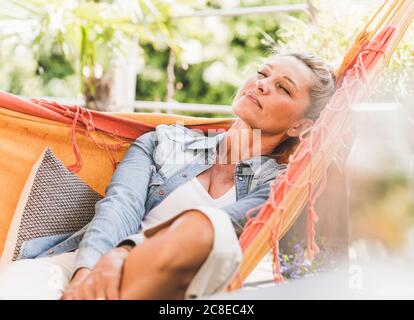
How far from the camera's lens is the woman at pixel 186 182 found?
1.13m

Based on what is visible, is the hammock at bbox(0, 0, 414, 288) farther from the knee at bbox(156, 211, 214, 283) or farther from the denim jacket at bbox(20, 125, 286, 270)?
the knee at bbox(156, 211, 214, 283)

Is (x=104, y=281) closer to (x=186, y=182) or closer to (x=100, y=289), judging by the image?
(x=100, y=289)

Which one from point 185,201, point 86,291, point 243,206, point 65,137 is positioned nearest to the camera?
point 86,291

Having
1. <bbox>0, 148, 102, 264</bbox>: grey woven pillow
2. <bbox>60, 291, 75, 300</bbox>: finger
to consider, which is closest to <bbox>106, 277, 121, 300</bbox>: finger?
<bbox>60, 291, 75, 300</bbox>: finger

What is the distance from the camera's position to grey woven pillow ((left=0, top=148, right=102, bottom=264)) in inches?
63.9

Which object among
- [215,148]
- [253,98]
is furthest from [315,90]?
[215,148]

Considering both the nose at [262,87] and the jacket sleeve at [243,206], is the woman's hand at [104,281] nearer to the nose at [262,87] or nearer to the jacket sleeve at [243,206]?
the jacket sleeve at [243,206]

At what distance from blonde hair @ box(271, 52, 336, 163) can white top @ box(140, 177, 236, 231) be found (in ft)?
0.73

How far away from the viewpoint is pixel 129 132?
1893 mm

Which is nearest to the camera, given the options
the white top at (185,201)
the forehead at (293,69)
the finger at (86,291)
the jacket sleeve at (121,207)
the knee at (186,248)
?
the knee at (186,248)

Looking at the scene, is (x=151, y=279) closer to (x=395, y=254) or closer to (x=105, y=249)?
(x=105, y=249)

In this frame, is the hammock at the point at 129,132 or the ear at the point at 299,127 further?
the ear at the point at 299,127

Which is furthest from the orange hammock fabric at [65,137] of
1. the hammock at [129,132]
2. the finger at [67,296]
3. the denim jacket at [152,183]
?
the finger at [67,296]

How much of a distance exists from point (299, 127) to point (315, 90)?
0.11 m
